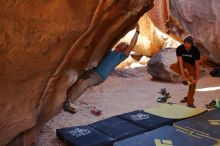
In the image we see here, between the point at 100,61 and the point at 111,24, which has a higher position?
the point at 111,24

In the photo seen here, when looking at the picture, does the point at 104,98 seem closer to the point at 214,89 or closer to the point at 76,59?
A: the point at 214,89

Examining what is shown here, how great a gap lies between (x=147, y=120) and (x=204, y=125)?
722mm

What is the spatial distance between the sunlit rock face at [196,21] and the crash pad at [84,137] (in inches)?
191

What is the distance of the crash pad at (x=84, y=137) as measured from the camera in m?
3.53

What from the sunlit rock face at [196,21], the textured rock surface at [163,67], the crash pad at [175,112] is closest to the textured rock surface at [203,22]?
the sunlit rock face at [196,21]

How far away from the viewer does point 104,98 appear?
6570 millimetres

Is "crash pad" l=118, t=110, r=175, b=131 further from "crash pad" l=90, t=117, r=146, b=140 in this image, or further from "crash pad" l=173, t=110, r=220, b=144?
"crash pad" l=173, t=110, r=220, b=144

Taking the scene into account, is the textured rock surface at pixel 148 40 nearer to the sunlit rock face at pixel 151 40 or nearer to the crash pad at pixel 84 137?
the sunlit rock face at pixel 151 40

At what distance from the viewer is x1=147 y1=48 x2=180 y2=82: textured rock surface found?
775cm

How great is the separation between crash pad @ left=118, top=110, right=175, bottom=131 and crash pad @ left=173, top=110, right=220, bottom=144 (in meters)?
0.21

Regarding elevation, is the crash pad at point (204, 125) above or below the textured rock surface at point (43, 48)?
below

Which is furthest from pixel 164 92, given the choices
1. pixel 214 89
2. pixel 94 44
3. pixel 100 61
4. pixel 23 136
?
pixel 23 136

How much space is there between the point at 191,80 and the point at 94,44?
2.29 m

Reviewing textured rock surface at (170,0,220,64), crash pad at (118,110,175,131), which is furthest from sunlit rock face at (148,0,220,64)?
crash pad at (118,110,175,131)
